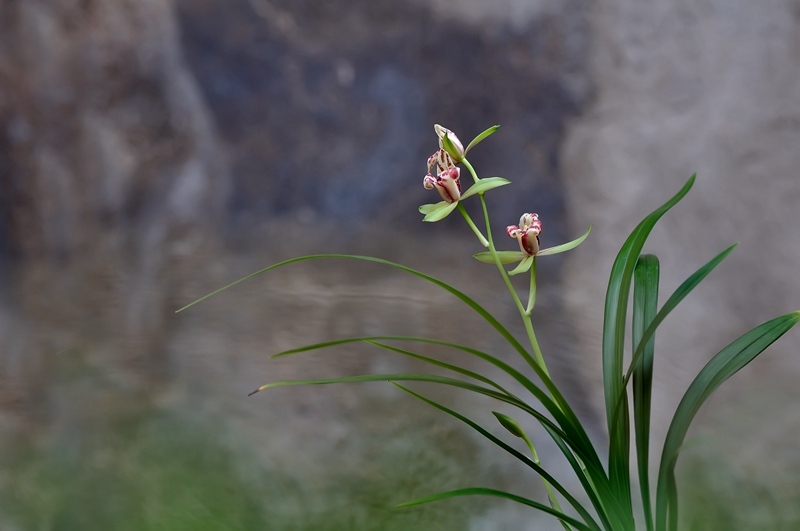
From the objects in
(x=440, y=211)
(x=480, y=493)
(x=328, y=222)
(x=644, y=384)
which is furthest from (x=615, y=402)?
(x=328, y=222)

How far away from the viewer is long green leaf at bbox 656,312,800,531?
666mm

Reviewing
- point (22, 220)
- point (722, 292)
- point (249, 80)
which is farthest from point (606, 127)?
point (22, 220)

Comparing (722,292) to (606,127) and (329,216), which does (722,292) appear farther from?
(329,216)

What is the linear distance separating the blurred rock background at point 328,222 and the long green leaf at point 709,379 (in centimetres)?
48

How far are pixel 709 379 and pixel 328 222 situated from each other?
28.4 inches

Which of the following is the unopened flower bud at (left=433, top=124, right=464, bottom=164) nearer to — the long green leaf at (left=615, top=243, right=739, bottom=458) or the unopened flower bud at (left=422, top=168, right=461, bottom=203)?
the unopened flower bud at (left=422, top=168, right=461, bottom=203)

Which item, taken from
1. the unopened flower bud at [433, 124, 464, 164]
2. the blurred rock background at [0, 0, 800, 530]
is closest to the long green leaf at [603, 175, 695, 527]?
the unopened flower bud at [433, 124, 464, 164]

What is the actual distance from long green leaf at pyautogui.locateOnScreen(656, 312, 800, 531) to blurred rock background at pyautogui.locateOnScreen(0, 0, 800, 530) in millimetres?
476

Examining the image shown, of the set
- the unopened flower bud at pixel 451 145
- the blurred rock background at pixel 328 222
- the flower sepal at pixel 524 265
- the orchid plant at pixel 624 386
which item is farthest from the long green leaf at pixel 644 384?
the blurred rock background at pixel 328 222

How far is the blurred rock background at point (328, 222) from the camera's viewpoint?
117cm

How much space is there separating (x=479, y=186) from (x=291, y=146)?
1.79ft

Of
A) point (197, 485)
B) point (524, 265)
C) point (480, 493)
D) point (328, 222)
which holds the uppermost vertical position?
point (328, 222)

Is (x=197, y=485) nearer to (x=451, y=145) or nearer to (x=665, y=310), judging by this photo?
(x=451, y=145)

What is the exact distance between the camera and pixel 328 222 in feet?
4.11
